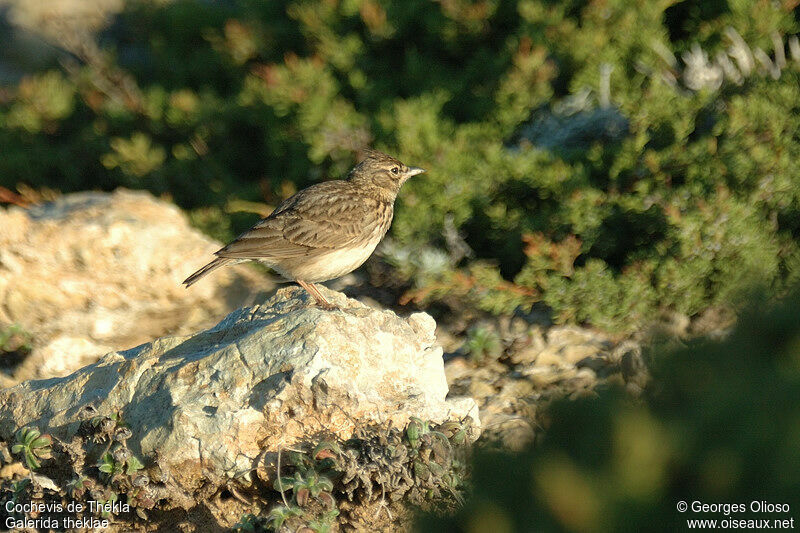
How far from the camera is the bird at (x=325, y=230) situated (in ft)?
21.5

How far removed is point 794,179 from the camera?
6711mm

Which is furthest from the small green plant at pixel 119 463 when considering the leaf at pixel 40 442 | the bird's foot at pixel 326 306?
the bird's foot at pixel 326 306

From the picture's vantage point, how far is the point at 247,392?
471 cm

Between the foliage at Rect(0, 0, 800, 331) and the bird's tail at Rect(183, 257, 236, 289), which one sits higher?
the foliage at Rect(0, 0, 800, 331)

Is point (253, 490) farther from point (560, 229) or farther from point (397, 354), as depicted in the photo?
point (560, 229)

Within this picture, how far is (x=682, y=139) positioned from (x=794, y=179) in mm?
851

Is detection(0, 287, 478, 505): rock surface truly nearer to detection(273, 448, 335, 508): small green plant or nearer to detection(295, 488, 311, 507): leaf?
detection(273, 448, 335, 508): small green plant

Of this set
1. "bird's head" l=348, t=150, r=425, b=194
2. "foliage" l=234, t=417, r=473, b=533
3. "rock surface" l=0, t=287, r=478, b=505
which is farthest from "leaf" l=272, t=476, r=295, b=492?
"bird's head" l=348, t=150, r=425, b=194

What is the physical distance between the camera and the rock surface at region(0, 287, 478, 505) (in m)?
4.57

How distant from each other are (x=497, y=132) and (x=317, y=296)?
3130 millimetres

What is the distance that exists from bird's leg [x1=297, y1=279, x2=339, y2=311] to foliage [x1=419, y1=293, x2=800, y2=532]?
3.04 metres

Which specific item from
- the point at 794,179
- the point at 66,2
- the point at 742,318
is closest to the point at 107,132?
the point at 66,2

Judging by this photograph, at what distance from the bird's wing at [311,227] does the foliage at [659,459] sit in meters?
4.42

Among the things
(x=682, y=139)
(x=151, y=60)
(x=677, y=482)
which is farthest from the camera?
(x=151, y=60)
